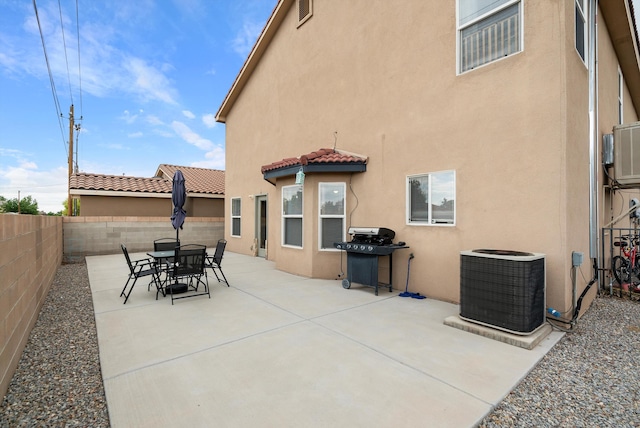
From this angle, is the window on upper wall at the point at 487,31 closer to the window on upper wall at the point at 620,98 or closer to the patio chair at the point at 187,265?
the patio chair at the point at 187,265

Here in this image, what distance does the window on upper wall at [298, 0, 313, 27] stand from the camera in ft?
30.1

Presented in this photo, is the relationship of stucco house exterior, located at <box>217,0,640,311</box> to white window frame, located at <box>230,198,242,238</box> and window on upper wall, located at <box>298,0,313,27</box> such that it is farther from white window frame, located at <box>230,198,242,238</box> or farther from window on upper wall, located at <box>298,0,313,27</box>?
white window frame, located at <box>230,198,242,238</box>

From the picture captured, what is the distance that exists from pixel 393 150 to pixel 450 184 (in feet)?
5.02

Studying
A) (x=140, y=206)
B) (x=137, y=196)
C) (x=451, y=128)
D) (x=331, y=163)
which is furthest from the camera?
(x=140, y=206)

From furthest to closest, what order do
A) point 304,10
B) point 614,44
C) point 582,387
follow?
point 304,10
point 614,44
point 582,387

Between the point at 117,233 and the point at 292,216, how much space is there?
864 cm

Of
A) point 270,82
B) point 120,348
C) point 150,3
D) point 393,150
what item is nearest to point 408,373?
point 120,348

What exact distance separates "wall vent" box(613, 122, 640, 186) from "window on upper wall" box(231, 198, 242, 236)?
1169 centimetres

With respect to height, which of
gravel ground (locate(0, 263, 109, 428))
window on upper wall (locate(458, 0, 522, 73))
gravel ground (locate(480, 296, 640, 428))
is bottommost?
gravel ground (locate(480, 296, 640, 428))

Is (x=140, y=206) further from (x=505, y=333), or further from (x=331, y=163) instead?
(x=505, y=333)

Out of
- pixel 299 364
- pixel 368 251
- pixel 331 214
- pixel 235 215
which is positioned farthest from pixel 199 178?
pixel 299 364

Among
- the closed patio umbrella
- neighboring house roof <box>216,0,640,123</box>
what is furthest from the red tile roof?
neighboring house roof <box>216,0,640,123</box>

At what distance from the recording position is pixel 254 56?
11539 mm

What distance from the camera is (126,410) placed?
249 centimetres
